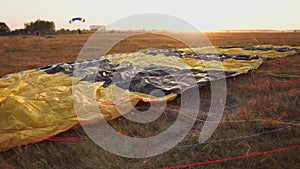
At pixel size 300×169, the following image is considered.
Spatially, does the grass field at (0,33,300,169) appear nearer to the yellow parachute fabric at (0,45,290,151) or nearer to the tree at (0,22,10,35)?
the yellow parachute fabric at (0,45,290,151)

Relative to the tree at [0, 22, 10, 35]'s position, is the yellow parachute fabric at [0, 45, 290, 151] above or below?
below

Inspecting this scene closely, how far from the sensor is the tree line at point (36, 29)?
27.0 meters

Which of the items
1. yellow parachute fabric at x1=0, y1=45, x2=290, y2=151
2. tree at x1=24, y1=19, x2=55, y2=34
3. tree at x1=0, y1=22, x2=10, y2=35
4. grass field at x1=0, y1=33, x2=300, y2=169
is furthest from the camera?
tree at x1=24, y1=19, x2=55, y2=34

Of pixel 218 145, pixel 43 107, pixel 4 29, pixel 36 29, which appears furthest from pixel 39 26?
pixel 218 145

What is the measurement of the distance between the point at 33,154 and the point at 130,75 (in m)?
1.53

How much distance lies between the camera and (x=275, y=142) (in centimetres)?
144

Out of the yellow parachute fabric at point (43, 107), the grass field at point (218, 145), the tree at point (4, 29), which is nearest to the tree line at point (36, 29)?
the tree at point (4, 29)

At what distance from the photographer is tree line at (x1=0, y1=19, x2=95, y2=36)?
26953mm

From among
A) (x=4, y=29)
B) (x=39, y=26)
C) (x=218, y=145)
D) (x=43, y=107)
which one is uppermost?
(x=39, y=26)

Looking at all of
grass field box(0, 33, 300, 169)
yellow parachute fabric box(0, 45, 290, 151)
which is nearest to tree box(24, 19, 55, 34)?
yellow parachute fabric box(0, 45, 290, 151)

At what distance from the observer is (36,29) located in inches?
1160

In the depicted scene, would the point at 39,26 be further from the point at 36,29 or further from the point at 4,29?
the point at 4,29

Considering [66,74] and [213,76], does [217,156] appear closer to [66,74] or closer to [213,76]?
[213,76]

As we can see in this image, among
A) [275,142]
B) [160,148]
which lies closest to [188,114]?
[160,148]
